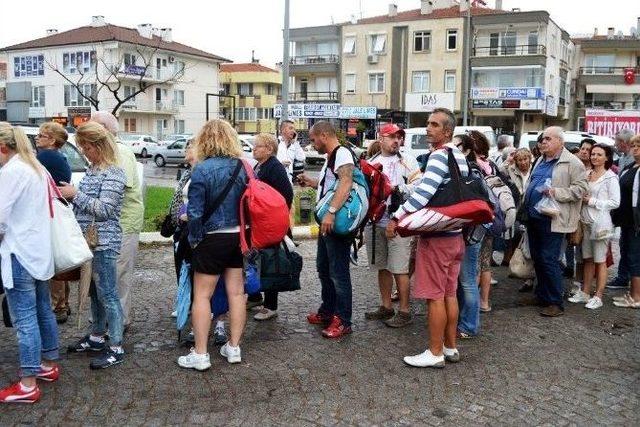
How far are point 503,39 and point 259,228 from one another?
47.1 metres

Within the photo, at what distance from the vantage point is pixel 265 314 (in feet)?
20.0

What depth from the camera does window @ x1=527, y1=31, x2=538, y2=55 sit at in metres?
46.4

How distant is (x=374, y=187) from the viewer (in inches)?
217

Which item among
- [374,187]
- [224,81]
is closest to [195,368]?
[374,187]

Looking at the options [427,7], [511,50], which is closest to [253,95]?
[427,7]

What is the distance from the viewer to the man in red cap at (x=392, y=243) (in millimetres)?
5793

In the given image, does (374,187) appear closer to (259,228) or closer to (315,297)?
(259,228)

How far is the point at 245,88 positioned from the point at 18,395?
7594cm

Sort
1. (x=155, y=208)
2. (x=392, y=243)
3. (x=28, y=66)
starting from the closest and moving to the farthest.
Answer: (x=392, y=243) < (x=155, y=208) < (x=28, y=66)

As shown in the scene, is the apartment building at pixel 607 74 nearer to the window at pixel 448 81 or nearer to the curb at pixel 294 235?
the window at pixel 448 81

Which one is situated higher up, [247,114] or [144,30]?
[144,30]

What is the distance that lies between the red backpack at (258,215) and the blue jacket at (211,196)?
0.17ft

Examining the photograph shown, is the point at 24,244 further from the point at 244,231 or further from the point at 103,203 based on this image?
the point at 244,231

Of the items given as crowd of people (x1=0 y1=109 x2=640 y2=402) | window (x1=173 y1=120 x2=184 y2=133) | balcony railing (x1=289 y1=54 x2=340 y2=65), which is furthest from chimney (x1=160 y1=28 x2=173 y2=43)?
crowd of people (x1=0 y1=109 x2=640 y2=402)
